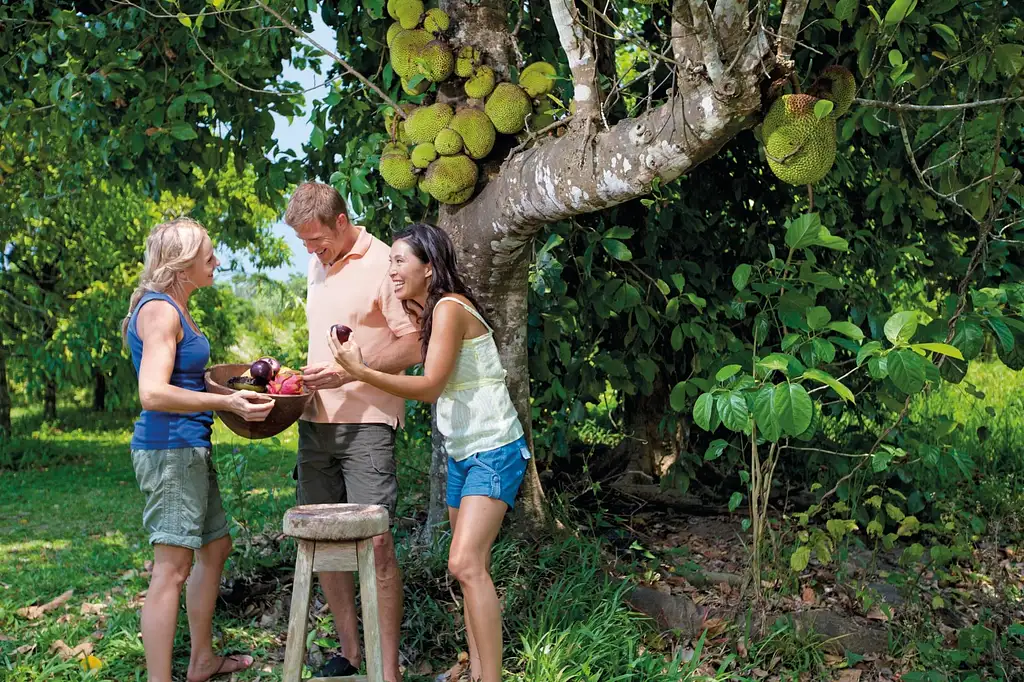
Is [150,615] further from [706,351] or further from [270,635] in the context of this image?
[706,351]

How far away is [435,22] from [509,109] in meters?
0.52

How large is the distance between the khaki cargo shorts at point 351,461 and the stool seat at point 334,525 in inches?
20.1

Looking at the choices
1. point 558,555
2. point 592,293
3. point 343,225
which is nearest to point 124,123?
point 343,225

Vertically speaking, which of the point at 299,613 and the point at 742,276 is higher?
the point at 742,276

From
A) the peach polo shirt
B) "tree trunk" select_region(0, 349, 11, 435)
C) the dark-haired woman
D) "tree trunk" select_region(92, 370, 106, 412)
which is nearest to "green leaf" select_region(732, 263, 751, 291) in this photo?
the dark-haired woman

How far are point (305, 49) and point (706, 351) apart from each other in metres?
3.26

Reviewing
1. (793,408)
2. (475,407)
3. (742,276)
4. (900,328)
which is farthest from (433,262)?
(900,328)

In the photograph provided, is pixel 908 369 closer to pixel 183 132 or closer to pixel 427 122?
pixel 427 122

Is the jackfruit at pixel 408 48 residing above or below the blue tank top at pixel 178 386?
above

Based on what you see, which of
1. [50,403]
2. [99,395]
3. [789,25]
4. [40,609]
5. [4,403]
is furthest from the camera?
[99,395]

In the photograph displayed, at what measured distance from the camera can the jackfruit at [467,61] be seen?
12.5 feet

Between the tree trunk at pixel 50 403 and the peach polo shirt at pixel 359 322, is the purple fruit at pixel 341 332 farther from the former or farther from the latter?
the tree trunk at pixel 50 403

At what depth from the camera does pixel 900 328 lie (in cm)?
281

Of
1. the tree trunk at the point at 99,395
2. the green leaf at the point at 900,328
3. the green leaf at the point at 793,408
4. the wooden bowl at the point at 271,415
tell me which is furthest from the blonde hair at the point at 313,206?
the tree trunk at the point at 99,395
